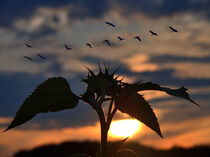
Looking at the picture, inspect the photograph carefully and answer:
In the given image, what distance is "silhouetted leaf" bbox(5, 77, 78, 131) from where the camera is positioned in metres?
2.93

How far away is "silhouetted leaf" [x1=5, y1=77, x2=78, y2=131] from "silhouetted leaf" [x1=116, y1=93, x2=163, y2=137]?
0.41m

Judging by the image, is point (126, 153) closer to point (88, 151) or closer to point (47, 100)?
point (47, 100)

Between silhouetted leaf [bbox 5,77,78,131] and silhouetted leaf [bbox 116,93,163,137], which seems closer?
silhouetted leaf [bbox 5,77,78,131]

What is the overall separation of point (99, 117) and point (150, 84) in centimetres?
43

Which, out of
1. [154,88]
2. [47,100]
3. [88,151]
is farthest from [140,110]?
[88,151]

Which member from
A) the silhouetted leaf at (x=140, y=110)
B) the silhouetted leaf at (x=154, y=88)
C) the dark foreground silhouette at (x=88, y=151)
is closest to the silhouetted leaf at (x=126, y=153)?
the silhouetted leaf at (x=140, y=110)

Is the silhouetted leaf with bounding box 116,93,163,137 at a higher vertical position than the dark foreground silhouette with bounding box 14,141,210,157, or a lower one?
higher

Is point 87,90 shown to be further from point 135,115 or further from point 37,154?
point 37,154

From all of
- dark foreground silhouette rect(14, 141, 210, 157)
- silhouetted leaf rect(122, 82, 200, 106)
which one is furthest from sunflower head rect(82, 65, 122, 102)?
dark foreground silhouette rect(14, 141, 210, 157)

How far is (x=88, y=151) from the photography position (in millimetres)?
16625

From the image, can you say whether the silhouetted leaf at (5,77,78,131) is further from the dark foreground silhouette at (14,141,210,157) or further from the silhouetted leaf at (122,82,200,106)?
the dark foreground silhouette at (14,141,210,157)

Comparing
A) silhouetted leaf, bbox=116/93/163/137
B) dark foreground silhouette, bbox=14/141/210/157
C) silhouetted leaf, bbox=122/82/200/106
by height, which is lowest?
dark foreground silhouette, bbox=14/141/210/157

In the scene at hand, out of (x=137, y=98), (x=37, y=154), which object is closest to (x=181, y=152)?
(x=37, y=154)

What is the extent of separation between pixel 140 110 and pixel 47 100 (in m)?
0.73
